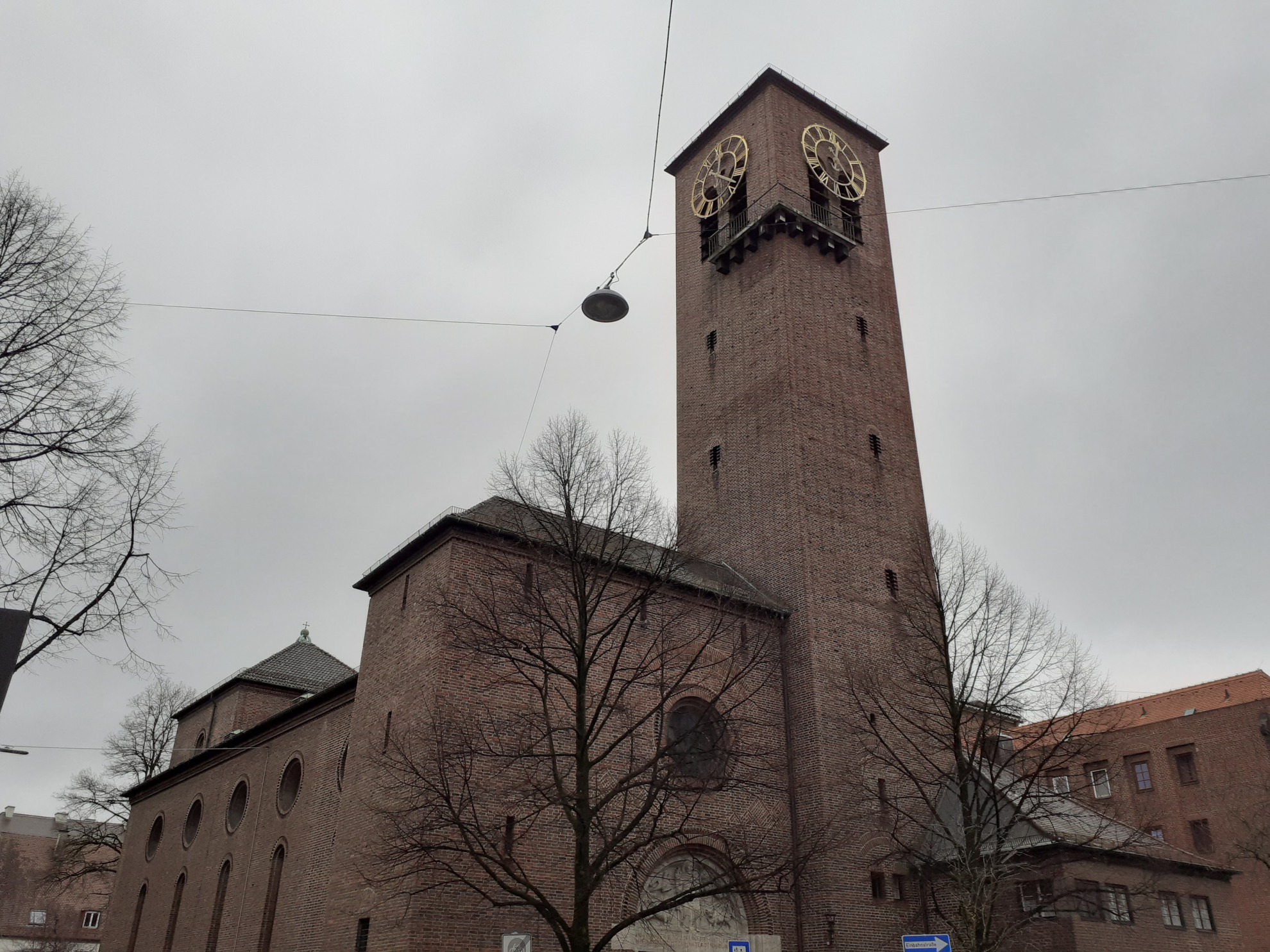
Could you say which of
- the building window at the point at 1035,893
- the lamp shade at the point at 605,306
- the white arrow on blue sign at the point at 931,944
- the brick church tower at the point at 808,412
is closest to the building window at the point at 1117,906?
the building window at the point at 1035,893

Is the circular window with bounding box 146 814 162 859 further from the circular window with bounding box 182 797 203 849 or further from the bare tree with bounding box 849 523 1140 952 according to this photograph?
the bare tree with bounding box 849 523 1140 952

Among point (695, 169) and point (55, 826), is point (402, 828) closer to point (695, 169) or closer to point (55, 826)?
point (695, 169)

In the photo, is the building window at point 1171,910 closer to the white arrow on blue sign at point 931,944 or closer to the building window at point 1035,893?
the building window at point 1035,893

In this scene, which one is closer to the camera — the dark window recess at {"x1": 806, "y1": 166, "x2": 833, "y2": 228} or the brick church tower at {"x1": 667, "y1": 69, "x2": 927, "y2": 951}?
the brick church tower at {"x1": 667, "y1": 69, "x2": 927, "y2": 951}

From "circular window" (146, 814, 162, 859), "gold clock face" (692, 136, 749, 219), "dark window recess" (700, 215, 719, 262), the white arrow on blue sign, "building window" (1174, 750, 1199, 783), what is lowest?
the white arrow on blue sign

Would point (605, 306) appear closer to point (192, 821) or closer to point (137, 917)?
point (192, 821)

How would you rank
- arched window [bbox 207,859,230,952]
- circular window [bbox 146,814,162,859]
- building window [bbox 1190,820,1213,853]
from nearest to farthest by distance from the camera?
arched window [bbox 207,859,230,952] < circular window [bbox 146,814,162,859] < building window [bbox 1190,820,1213,853]

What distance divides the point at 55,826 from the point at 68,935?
1597 cm

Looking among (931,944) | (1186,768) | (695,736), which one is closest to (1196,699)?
(1186,768)

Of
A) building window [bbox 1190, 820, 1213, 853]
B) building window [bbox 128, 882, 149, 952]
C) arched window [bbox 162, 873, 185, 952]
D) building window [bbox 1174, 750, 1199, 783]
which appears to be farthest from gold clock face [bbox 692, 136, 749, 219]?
building window [bbox 1190, 820, 1213, 853]

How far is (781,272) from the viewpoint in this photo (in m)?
31.3

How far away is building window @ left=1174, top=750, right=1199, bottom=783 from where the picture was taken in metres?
42.5

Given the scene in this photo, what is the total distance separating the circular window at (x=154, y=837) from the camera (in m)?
37.0

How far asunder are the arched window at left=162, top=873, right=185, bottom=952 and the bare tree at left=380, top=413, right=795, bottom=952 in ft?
57.9
